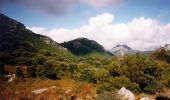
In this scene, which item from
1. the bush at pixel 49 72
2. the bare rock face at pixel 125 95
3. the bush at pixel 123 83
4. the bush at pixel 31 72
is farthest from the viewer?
the bush at pixel 31 72

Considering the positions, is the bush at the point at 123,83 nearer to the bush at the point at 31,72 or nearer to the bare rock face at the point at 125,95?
the bare rock face at the point at 125,95

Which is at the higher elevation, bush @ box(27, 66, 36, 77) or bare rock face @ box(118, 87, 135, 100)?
bush @ box(27, 66, 36, 77)

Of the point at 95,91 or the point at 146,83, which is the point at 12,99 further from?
the point at 146,83

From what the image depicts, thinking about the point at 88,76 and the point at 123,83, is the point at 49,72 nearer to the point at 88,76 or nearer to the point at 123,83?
the point at 88,76

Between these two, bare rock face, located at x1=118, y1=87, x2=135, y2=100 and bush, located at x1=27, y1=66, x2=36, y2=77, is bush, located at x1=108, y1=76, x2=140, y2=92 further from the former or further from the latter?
bush, located at x1=27, y1=66, x2=36, y2=77

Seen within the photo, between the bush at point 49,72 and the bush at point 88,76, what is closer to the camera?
the bush at point 88,76

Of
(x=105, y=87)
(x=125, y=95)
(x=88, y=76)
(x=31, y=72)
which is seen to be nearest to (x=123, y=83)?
(x=105, y=87)

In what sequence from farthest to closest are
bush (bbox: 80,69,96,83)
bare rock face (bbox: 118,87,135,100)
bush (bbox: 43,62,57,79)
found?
bush (bbox: 43,62,57,79)
bush (bbox: 80,69,96,83)
bare rock face (bbox: 118,87,135,100)

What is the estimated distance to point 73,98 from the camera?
2412 centimetres

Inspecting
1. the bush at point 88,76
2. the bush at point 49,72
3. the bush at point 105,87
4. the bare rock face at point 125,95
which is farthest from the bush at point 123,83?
the bush at point 49,72

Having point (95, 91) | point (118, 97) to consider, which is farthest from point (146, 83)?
point (118, 97)

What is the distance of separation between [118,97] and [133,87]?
610cm

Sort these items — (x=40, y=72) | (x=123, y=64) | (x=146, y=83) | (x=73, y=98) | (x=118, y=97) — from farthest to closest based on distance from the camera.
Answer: (x=40, y=72)
(x=123, y=64)
(x=146, y=83)
(x=73, y=98)
(x=118, y=97)

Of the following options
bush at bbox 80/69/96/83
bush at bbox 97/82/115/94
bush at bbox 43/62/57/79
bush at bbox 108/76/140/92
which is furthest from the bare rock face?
bush at bbox 43/62/57/79
